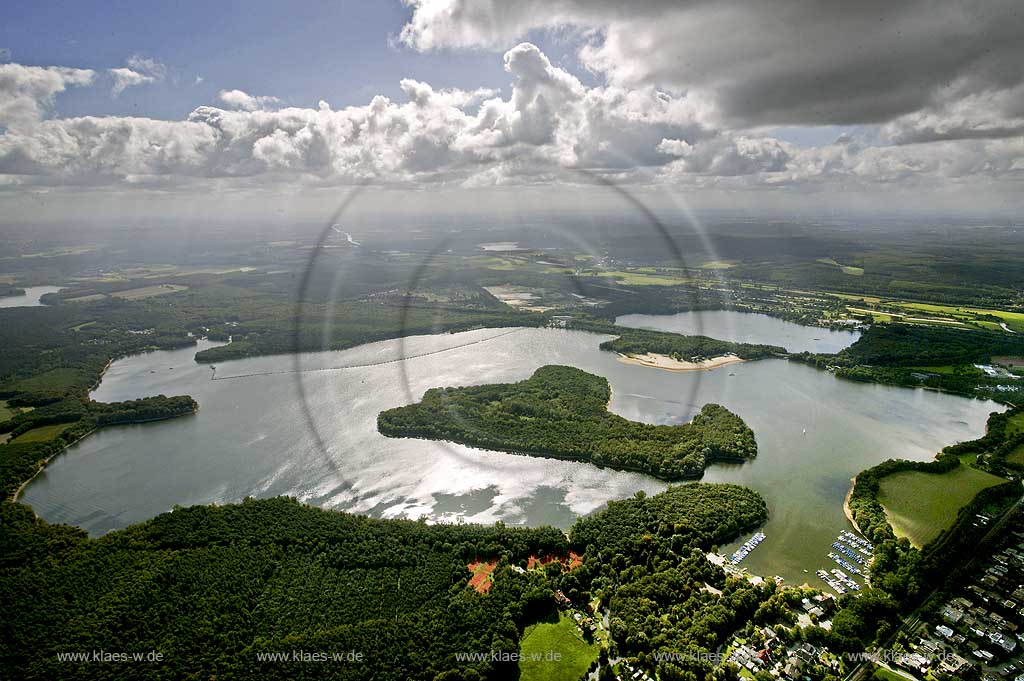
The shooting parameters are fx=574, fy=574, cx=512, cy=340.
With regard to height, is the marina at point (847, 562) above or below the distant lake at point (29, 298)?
above

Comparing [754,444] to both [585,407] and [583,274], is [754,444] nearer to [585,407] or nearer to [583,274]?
[585,407]

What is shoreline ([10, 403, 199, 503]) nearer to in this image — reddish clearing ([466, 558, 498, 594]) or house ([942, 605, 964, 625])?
reddish clearing ([466, 558, 498, 594])

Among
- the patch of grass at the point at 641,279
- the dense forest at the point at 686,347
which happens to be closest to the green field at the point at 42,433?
the dense forest at the point at 686,347

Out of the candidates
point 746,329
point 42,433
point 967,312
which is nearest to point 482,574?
point 42,433

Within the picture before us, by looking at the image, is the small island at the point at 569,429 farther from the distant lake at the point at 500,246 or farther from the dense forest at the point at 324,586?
the distant lake at the point at 500,246

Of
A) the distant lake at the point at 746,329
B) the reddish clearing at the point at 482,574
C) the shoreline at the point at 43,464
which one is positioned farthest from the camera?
the distant lake at the point at 746,329

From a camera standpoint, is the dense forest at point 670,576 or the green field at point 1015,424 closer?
the dense forest at point 670,576
